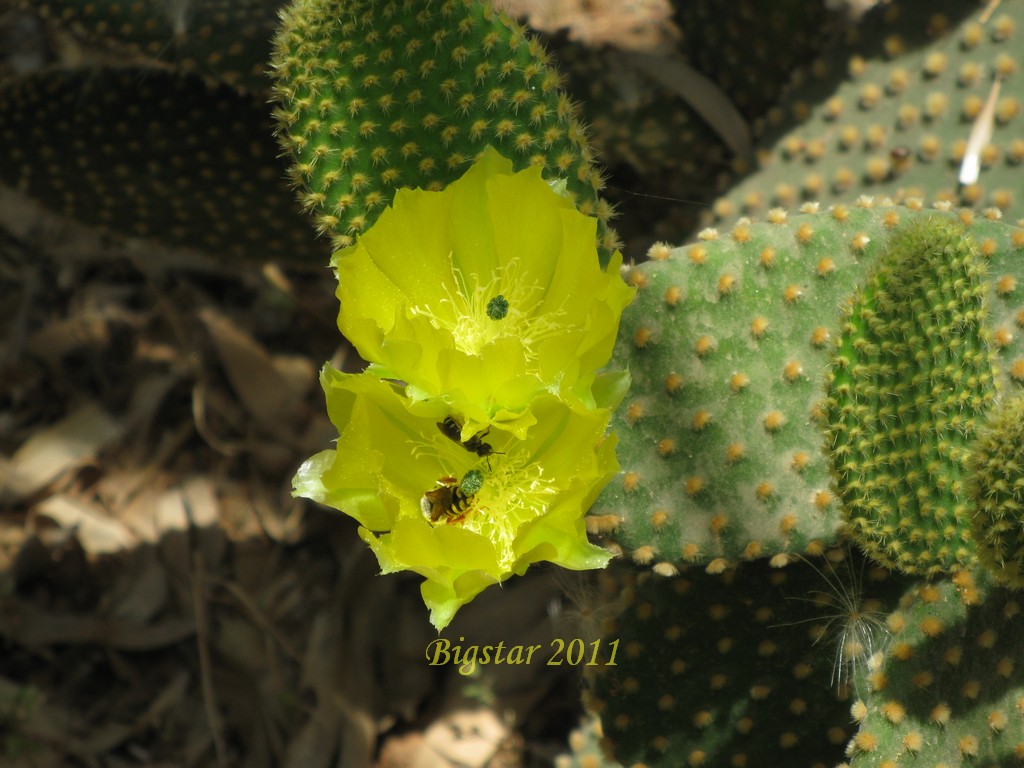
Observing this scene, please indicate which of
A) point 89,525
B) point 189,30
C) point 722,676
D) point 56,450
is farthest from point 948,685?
point 56,450

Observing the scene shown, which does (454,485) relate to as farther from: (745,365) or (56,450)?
(56,450)

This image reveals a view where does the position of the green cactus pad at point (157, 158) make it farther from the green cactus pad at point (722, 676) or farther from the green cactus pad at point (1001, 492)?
the green cactus pad at point (1001, 492)

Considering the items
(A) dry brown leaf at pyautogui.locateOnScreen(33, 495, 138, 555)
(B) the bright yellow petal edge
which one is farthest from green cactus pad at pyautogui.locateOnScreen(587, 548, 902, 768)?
(A) dry brown leaf at pyautogui.locateOnScreen(33, 495, 138, 555)

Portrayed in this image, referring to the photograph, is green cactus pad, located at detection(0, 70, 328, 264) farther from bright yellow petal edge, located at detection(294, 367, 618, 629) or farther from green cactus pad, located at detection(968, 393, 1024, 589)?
green cactus pad, located at detection(968, 393, 1024, 589)

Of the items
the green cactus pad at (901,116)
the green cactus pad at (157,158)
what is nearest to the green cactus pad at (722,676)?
the green cactus pad at (901,116)

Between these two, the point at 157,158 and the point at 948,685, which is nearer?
the point at 948,685

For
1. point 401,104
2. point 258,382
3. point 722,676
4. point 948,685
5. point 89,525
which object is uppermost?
point 401,104

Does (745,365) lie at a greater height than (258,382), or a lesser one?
greater
